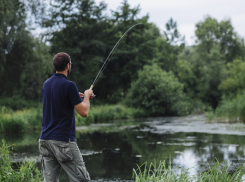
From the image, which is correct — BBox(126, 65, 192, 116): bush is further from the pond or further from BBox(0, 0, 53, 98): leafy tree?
the pond

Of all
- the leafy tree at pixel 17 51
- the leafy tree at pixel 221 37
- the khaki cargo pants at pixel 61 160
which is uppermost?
the leafy tree at pixel 221 37

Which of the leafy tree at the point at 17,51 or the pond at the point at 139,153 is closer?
the pond at the point at 139,153

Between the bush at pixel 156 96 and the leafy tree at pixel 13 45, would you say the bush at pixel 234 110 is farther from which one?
the leafy tree at pixel 13 45

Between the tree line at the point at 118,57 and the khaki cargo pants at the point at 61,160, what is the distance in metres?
19.3

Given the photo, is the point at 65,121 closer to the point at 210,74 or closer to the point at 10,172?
the point at 10,172

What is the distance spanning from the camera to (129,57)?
42625mm

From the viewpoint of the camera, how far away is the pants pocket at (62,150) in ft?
11.2

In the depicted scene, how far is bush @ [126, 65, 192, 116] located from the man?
2721 cm

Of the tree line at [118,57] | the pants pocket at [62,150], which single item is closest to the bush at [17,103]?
the tree line at [118,57]

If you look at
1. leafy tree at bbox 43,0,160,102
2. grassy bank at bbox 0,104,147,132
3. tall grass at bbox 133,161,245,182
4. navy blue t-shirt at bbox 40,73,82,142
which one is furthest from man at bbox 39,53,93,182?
leafy tree at bbox 43,0,160,102

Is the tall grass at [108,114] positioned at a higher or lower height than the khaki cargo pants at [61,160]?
lower

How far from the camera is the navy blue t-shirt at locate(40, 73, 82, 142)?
344 centimetres

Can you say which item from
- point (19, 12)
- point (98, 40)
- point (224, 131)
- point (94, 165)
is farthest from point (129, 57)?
point (94, 165)

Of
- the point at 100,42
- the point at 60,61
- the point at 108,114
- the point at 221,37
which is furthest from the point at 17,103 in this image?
the point at 221,37
